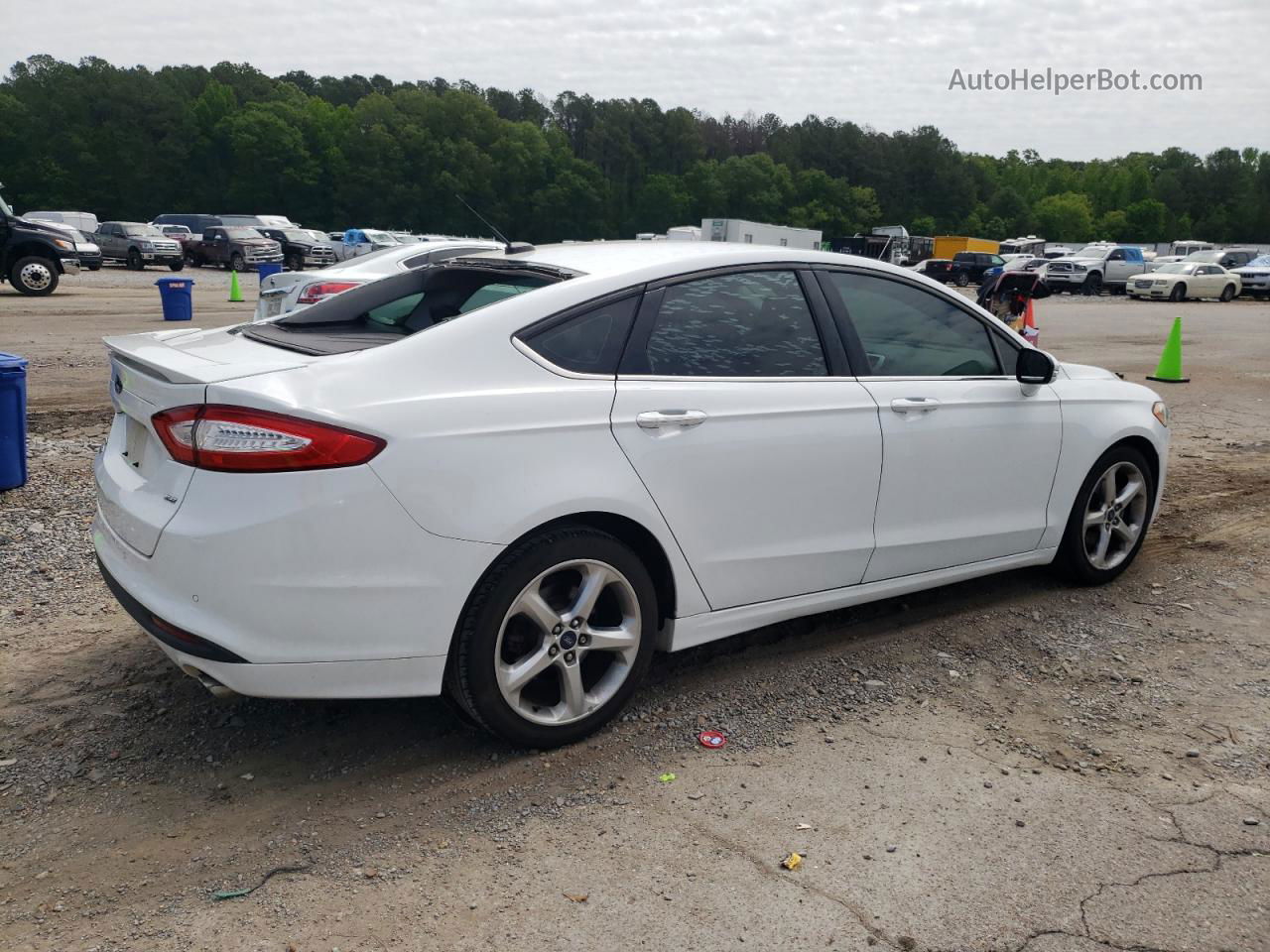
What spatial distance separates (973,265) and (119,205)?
3031 inches

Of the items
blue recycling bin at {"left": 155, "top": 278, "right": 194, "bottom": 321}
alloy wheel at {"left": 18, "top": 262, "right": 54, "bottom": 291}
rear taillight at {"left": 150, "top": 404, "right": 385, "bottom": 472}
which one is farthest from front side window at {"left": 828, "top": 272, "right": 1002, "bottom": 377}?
alloy wheel at {"left": 18, "top": 262, "right": 54, "bottom": 291}

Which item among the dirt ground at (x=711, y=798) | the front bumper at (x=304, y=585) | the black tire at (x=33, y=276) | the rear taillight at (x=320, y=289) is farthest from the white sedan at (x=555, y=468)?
the black tire at (x=33, y=276)

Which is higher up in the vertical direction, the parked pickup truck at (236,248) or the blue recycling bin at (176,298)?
the parked pickup truck at (236,248)

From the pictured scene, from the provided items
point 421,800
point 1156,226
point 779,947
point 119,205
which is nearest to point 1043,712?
point 779,947

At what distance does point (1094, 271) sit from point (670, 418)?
143 ft

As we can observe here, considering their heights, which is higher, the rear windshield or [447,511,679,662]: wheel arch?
the rear windshield

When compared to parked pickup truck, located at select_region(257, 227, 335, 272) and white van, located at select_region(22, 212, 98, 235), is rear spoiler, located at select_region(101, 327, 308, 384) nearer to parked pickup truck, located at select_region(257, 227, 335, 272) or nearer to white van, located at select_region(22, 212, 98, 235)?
parked pickup truck, located at select_region(257, 227, 335, 272)

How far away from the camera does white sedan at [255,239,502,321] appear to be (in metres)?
11.2

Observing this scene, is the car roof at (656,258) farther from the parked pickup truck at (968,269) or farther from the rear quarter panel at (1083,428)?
the parked pickup truck at (968,269)

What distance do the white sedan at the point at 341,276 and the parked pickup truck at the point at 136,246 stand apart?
28313 mm

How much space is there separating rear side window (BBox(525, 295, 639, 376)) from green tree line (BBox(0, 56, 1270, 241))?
9614 centimetres

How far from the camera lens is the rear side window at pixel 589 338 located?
359 centimetres

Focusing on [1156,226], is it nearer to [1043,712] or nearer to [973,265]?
[973,265]

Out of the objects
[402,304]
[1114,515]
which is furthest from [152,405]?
[1114,515]
